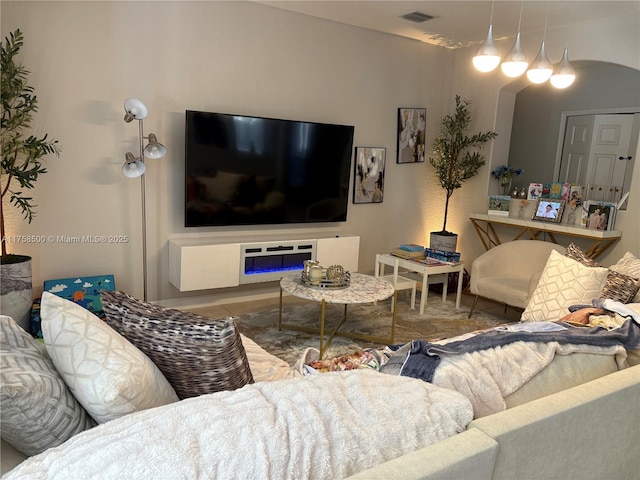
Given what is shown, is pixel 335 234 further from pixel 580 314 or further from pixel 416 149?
pixel 580 314

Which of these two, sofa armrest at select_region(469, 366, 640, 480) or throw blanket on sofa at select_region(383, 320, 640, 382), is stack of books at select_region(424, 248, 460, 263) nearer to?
throw blanket on sofa at select_region(383, 320, 640, 382)

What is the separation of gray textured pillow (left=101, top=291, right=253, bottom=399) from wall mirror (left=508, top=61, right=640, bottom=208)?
5015 mm

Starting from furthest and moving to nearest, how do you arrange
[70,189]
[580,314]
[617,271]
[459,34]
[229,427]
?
1. [459,34]
2. [70,189]
3. [617,271]
4. [580,314]
5. [229,427]

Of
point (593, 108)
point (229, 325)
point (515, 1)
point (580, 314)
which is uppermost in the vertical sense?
point (515, 1)

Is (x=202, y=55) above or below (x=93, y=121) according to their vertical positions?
above

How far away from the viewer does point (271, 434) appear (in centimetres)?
94

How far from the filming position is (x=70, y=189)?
3.55 metres

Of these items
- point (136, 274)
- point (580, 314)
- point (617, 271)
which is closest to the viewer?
point (580, 314)

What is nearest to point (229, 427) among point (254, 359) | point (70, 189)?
point (254, 359)

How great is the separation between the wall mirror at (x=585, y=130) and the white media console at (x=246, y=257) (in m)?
2.87

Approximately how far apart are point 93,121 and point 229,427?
3.26 m

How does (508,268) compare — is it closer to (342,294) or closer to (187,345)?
(342,294)

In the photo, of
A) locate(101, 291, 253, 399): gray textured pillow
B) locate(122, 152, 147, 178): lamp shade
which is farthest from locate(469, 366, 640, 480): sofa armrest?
locate(122, 152, 147, 178): lamp shade

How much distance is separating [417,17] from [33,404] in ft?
13.7
